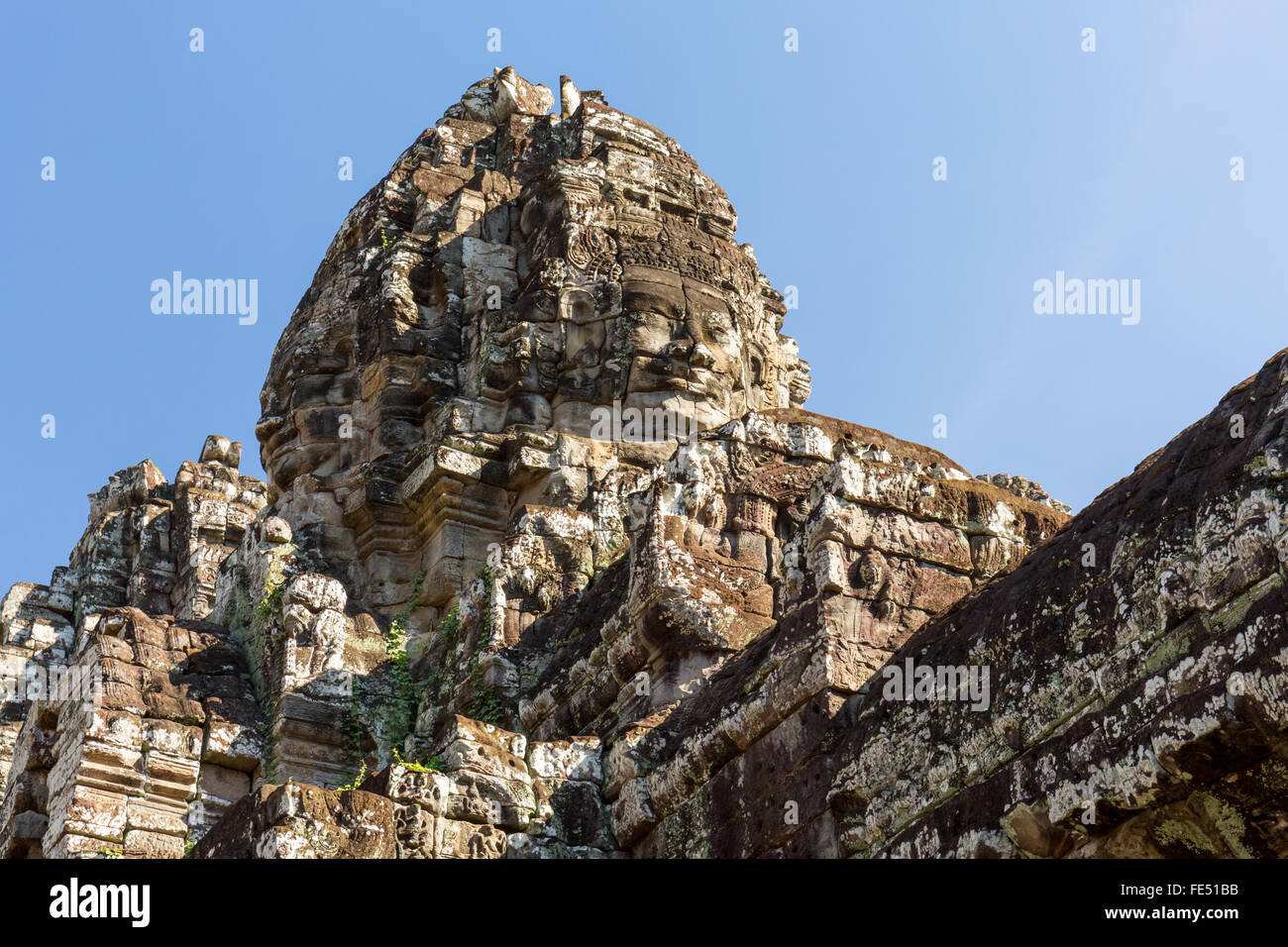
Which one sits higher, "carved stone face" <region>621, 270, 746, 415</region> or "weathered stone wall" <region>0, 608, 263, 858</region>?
"carved stone face" <region>621, 270, 746, 415</region>

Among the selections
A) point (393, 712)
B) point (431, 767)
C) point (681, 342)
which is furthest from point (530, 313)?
point (431, 767)

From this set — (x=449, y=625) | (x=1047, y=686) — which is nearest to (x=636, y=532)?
(x=449, y=625)

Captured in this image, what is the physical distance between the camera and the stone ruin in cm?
791

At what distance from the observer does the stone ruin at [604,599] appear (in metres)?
7.91

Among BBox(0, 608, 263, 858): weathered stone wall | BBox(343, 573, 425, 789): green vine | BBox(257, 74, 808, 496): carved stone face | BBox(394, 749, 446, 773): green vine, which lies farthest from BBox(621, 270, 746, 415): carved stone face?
BBox(394, 749, 446, 773): green vine

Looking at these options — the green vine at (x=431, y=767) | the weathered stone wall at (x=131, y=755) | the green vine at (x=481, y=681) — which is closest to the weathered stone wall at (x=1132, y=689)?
the green vine at (x=431, y=767)

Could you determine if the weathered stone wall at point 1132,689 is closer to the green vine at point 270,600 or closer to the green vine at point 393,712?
the green vine at point 393,712

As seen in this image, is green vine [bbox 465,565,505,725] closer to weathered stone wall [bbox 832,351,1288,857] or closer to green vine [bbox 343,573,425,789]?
green vine [bbox 343,573,425,789]

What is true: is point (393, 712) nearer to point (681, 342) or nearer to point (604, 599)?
point (604, 599)

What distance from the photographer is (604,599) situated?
52.9 ft

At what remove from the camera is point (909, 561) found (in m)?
11.4

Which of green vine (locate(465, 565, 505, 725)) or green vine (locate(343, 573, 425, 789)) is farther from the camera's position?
green vine (locate(343, 573, 425, 789))
